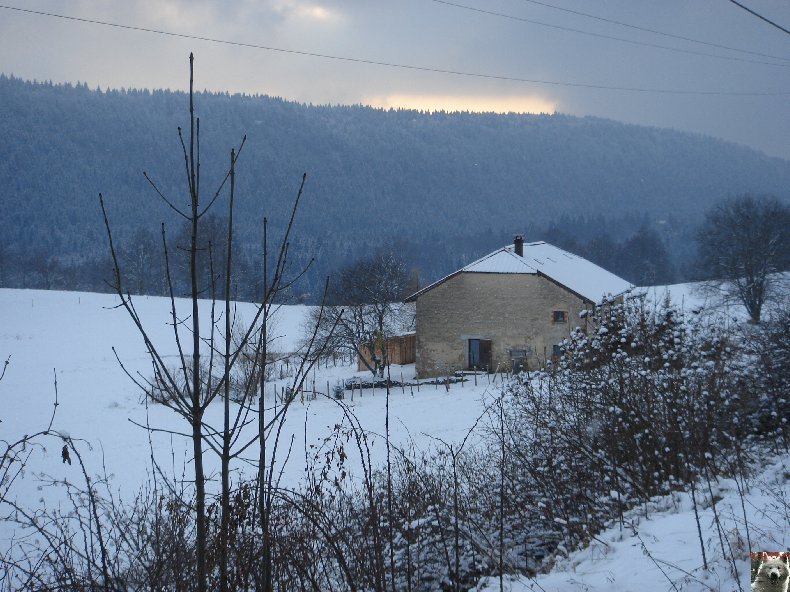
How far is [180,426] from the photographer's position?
20438mm

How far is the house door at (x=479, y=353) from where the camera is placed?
3094cm

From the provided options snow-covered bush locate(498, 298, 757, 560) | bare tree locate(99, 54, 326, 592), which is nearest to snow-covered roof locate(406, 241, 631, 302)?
snow-covered bush locate(498, 298, 757, 560)

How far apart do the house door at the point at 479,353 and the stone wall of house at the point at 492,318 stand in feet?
0.76

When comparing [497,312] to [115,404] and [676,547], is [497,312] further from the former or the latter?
[676,547]

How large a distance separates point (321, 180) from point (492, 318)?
122 meters

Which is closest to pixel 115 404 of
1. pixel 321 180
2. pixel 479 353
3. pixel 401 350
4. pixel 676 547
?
pixel 479 353

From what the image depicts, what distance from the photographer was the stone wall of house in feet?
98.1

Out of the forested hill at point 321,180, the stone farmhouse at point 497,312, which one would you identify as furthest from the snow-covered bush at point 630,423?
the forested hill at point 321,180

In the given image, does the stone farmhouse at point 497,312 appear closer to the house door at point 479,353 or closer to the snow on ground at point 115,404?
the house door at point 479,353

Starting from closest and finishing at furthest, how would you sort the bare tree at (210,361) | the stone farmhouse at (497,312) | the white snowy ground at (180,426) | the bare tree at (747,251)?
the bare tree at (210,361) < the white snowy ground at (180,426) < the stone farmhouse at (497,312) < the bare tree at (747,251)

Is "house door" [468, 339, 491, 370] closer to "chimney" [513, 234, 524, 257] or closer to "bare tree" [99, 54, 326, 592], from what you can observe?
"chimney" [513, 234, 524, 257]

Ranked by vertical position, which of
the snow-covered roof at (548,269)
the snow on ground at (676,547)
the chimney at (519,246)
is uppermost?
the chimney at (519,246)

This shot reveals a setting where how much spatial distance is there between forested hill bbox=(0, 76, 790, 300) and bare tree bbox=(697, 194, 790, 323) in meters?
47.2

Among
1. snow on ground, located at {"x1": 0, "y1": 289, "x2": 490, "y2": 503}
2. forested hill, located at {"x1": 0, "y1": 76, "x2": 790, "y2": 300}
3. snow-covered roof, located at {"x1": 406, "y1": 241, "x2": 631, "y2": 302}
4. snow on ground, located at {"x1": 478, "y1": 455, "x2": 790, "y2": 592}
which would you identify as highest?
forested hill, located at {"x1": 0, "y1": 76, "x2": 790, "y2": 300}
